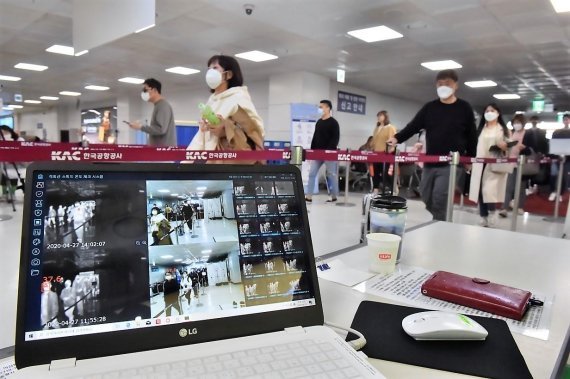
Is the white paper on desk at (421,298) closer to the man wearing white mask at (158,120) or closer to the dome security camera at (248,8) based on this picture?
the man wearing white mask at (158,120)

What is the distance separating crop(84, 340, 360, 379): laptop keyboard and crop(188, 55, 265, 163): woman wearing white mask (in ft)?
5.30

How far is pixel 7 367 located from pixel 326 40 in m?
5.67

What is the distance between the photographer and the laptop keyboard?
1.48 feet

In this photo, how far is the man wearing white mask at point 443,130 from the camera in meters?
2.58

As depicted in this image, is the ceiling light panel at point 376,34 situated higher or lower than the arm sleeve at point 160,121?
higher

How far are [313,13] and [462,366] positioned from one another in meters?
4.55

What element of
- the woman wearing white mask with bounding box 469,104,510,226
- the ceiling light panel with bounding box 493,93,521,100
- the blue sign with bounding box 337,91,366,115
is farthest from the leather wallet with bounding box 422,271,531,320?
the ceiling light panel with bounding box 493,93,521,100

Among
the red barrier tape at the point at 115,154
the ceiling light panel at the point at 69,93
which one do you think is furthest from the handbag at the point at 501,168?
the ceiling light panel at the point at 69,93

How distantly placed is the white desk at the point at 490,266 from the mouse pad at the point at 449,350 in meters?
0.02

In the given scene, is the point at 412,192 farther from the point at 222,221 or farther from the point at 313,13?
the point at 222,221

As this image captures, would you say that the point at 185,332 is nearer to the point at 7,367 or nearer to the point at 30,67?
the point at 7,367

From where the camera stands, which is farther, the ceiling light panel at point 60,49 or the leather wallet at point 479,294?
the ceiling light panel at point 60,49

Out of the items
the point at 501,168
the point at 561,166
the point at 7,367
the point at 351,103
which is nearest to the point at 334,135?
the point at 501,168

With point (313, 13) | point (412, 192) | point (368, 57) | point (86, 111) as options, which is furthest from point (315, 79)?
point (86, 111)
